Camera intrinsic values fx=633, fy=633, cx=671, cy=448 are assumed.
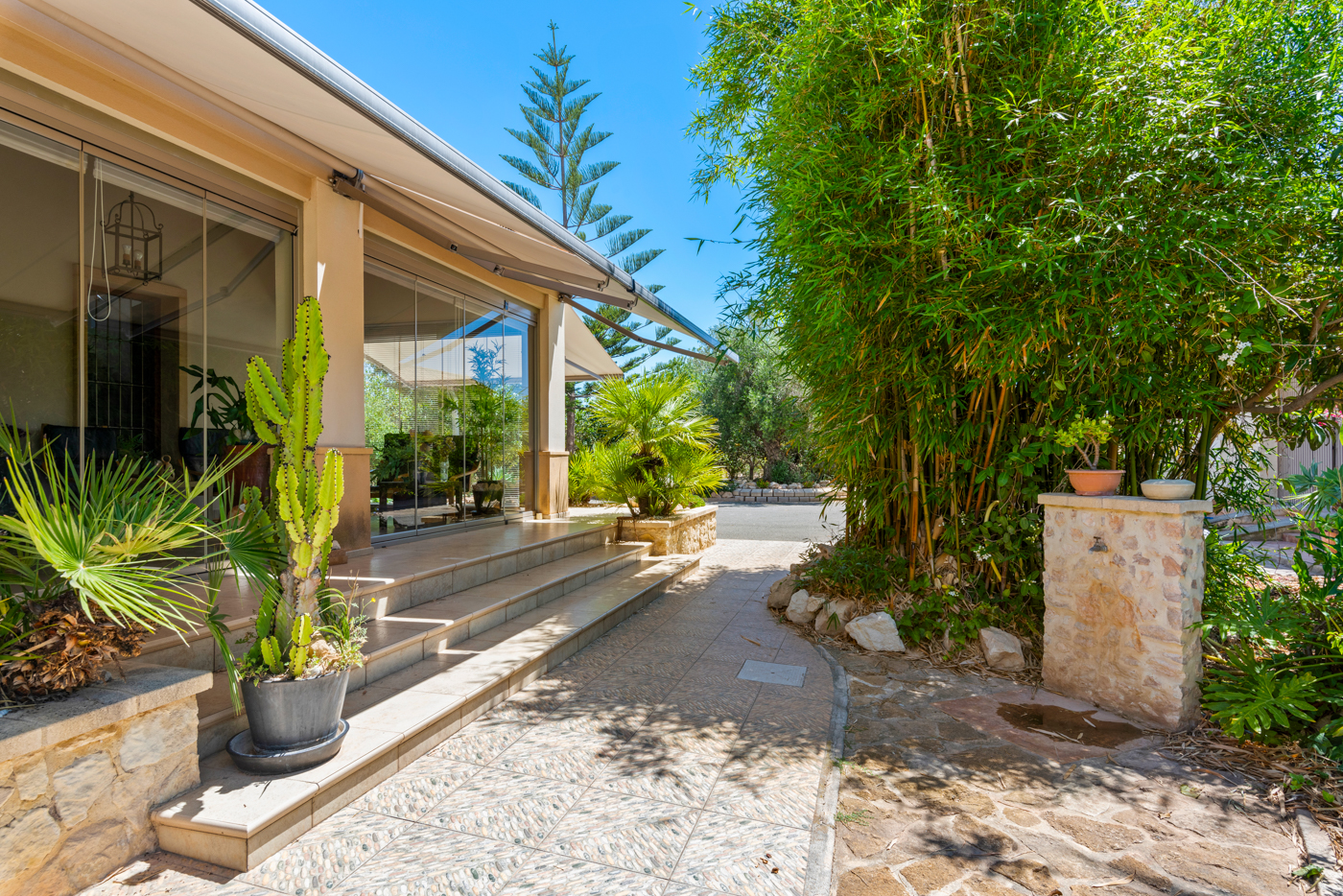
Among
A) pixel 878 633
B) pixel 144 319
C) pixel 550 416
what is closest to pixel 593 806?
pixel 878 633

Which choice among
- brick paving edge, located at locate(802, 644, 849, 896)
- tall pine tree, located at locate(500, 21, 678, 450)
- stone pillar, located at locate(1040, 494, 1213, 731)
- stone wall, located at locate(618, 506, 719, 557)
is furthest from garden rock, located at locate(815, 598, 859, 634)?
tall pine tree, located at locate(500, 21, 678, 450)

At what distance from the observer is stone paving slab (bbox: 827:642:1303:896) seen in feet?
6.44

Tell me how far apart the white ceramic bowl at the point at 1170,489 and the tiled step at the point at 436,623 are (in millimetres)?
3745

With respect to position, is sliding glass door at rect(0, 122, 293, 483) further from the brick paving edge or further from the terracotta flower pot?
the terracotta flower pot

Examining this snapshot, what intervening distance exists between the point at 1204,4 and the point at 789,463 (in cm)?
1679

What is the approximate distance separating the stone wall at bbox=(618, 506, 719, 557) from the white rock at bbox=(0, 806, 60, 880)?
224 inches

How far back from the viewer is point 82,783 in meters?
1.82

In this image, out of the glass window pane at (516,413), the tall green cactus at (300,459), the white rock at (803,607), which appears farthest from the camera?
the glass window pane at (516,413)

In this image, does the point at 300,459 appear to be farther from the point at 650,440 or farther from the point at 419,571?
the point at 650,440

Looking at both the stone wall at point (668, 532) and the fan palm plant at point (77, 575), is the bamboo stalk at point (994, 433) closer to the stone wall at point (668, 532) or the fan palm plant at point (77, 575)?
the stone wall at point (668, 532)

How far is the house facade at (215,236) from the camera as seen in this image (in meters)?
3.05

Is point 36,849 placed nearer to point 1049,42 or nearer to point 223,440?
point 223,440

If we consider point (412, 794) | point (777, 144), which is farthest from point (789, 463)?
point (412, 794)

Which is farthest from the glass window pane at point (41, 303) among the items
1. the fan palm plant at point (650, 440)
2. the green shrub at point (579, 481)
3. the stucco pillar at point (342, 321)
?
the green shrub at point (579, 481)
